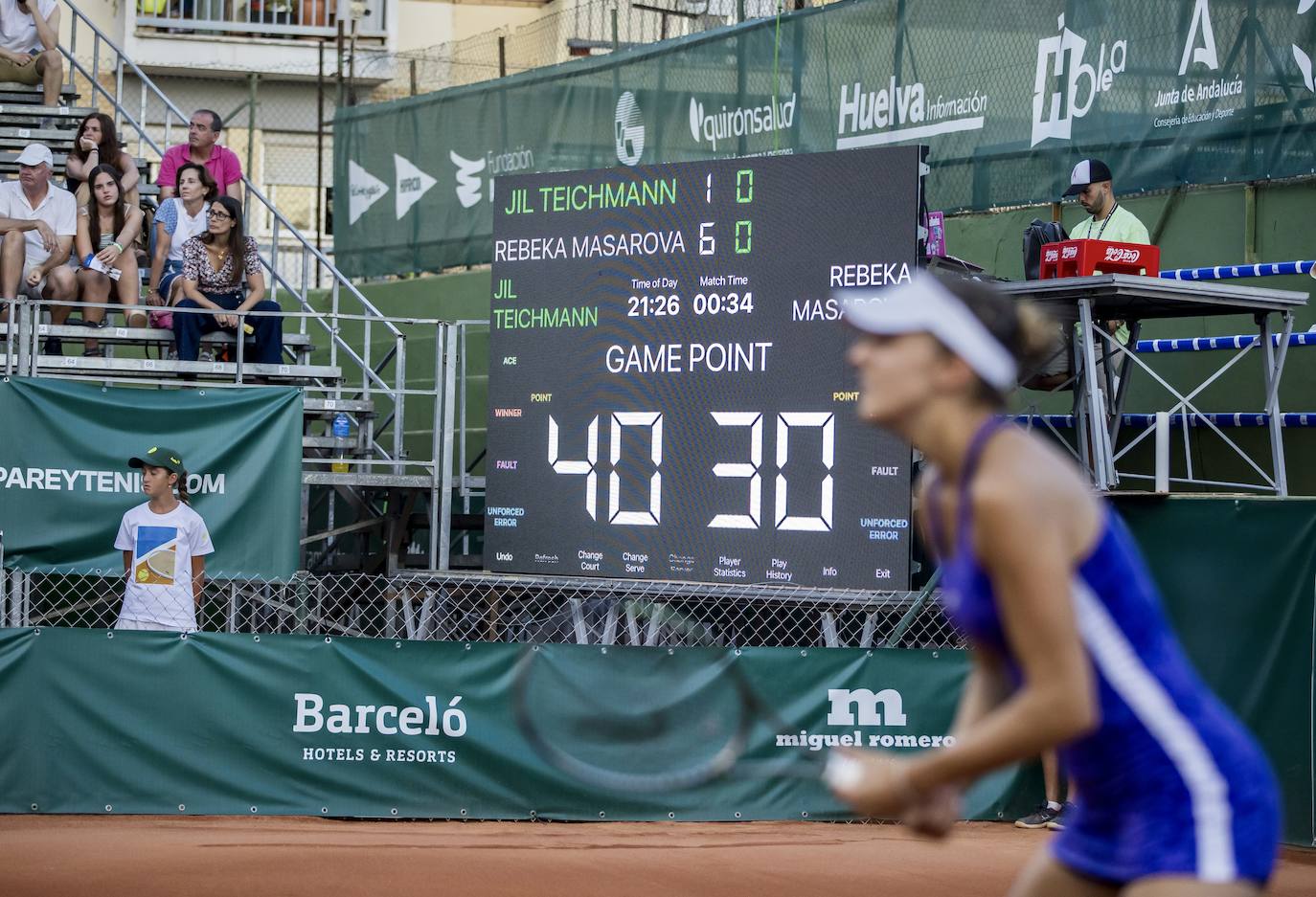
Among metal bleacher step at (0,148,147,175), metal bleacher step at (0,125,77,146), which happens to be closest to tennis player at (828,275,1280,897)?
metal bleacher step at (0,148,147,175)

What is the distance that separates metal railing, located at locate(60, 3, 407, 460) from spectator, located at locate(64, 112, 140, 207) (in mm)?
791

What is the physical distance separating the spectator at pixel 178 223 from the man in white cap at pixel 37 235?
67cm

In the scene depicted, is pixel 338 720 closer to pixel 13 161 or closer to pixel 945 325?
pixel 945 325

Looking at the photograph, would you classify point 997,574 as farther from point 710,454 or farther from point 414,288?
point 414,288

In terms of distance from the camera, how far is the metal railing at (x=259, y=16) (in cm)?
2795

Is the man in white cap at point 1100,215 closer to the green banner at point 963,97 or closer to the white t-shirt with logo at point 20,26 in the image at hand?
the green banner at point 963,97

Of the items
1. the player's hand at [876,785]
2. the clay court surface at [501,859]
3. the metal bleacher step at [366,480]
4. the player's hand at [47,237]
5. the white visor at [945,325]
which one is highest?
the player's hand at [47,237]

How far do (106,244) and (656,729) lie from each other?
10.6 metres

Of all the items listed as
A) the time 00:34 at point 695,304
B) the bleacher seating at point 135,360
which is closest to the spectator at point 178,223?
the bleacher seating at point 135,360

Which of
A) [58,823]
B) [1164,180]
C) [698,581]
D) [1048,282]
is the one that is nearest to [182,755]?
[58,823]

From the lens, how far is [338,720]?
33.1 ft

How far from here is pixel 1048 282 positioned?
9.98 meters

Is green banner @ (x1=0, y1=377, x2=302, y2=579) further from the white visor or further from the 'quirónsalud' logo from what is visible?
the white visor

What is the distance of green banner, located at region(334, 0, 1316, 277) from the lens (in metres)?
11.8
